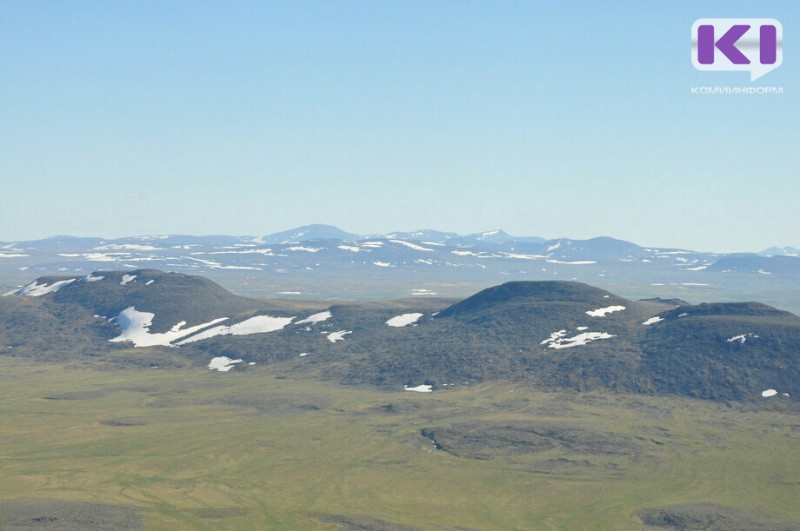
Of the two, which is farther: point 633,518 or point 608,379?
point 608,379

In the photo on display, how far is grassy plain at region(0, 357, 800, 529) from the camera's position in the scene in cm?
10169

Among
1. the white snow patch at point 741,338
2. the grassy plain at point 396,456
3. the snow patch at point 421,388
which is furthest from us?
the white snow patch at point 741,338

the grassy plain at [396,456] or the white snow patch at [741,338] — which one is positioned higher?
the white snow patch at [741,338]

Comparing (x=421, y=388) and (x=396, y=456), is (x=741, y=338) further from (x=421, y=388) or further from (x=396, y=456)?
(x=396, y=456)

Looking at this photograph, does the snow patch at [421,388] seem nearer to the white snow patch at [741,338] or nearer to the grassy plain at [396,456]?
the grassy plain at [396,456]

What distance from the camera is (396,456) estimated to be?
4975 inches

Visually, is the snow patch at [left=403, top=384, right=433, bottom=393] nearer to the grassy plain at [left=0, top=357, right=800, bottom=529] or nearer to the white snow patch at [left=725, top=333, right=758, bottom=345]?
the grassy plain at [left=0, top=357, right=800, bottom=529]

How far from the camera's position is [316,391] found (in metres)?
179

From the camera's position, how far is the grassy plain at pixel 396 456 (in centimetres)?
10169

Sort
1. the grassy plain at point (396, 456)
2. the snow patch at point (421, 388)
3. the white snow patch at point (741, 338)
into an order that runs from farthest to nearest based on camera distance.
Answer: the white snow patch at point (741, 338) → the snow patch at point (421, 388) → the grassy plain at point (396, 456)

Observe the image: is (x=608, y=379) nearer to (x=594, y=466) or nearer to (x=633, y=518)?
(x=594, y=466)

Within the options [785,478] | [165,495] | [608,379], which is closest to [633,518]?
[785,478]

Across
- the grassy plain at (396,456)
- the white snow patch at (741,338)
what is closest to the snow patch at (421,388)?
the grassy plain at (396,456)

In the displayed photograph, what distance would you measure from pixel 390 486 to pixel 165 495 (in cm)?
2659
